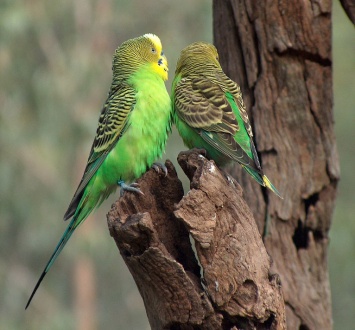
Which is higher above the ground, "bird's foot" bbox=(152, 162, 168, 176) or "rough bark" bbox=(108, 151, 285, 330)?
"bird's foot" bbox=(152, 162, 168, 176)

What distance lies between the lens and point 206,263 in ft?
10.3

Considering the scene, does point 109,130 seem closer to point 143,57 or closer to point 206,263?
point 143,57

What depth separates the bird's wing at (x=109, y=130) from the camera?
3816 mm

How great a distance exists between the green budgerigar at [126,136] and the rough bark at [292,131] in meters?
0.59

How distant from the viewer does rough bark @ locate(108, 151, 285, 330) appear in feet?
10.1

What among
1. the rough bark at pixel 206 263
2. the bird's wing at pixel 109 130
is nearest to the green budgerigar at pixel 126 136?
the bird's wing at pixel 109 130

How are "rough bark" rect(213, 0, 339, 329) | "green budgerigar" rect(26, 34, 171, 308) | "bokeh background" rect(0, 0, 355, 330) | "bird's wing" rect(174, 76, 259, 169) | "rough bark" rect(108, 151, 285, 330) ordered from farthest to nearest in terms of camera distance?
"bokeh background" rect(0, 0, 355, 330) → "rough bark" rect(213, 0, 339, 329) → "green budgerigar" rect(26, 34, 171, 308) → "bird's wing" rect(174, 76, 259, 169) → "rough bark" rect(108, 151, 285, 330)

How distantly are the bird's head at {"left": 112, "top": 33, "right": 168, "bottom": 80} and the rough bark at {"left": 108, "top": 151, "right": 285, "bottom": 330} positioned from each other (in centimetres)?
85

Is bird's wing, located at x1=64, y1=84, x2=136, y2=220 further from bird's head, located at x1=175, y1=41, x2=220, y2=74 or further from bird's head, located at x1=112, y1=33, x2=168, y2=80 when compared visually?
bird's head, located at x1=175, y1=41, x2=220, y2=74

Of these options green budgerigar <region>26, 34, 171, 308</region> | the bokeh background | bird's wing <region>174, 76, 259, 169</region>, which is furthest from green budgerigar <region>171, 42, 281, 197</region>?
the bokeh background

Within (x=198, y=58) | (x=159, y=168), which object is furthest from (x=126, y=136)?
(x=198, y=58)

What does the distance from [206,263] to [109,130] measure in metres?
0.99

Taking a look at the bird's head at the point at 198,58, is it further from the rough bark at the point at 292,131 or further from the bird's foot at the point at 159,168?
the bird's foot at the point at 159,168

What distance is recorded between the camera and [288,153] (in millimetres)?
4312
